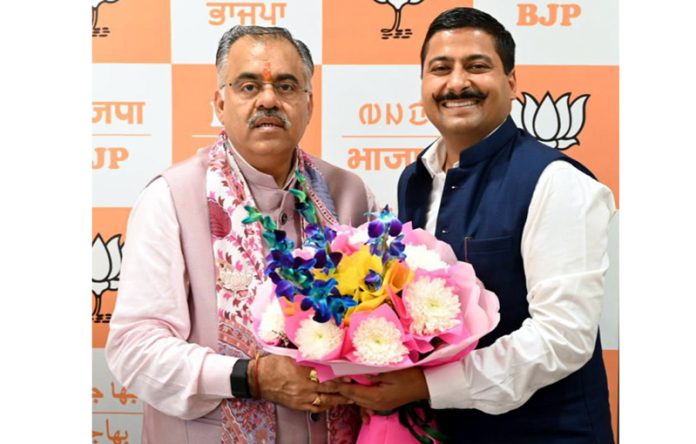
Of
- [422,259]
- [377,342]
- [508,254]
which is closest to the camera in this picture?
[377,342]

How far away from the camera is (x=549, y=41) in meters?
2.65

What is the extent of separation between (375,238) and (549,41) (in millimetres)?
1398

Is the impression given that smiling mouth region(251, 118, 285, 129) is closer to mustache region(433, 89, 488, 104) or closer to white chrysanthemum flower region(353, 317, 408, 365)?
mustache region(433, 89, 488, 104)

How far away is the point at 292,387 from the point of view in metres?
1.92

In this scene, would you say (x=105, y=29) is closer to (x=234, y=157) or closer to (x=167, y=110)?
A: (x=167, y=110)

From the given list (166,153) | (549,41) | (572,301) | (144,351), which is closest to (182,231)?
(144,351)

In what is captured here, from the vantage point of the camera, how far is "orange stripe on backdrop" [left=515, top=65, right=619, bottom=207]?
8.70 ft

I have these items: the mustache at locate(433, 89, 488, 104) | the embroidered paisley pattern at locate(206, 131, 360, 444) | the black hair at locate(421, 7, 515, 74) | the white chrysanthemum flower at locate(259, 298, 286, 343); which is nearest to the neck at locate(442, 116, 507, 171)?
the mustache at locate(433, 89, 488, 104)

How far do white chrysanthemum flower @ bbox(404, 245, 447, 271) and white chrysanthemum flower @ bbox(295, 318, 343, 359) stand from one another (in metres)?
0.25

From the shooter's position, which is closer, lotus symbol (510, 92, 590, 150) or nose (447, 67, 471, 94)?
nose (447, 67, 471, 94)

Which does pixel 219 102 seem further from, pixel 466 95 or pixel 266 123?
pixel 466 95

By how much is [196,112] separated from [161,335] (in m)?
1.01

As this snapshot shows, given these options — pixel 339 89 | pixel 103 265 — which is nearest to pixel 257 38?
pixel 339 89

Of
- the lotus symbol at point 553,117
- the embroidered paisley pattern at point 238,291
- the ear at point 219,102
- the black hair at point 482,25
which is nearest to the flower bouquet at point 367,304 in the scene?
the embroidered paisley pattern at point 238,291
